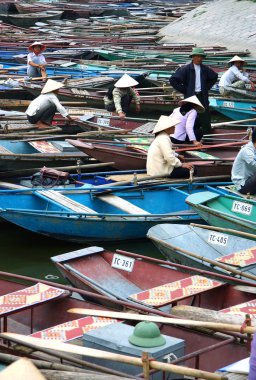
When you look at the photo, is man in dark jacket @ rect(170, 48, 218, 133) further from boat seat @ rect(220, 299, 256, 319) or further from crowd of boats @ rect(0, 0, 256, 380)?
boat seat @ rect(220, 299, 256, 319)

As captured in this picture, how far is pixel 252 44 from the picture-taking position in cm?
2598

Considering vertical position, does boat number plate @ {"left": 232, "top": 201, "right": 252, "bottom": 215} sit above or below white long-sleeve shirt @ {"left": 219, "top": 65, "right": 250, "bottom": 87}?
below

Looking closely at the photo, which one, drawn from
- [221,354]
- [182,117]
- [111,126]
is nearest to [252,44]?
[111,126]

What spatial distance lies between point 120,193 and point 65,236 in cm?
98

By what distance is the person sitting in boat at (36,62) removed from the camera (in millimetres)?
19703

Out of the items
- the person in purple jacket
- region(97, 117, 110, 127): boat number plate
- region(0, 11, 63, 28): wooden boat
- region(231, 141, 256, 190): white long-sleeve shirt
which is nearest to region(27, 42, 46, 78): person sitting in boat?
region(97, 117, 110, 127): boat number plate

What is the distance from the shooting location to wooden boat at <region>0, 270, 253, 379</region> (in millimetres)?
6887

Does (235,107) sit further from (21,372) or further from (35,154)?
(21,372)

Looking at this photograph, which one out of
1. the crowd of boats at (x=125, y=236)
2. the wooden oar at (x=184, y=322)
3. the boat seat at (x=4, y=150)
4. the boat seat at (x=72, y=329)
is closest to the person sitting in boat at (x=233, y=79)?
the crowd of boats at (x=125, y=236)

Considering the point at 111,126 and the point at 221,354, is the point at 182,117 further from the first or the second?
the point at 221,354

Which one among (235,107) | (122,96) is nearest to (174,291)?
(122,96)

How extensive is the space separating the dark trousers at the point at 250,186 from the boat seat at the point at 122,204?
1217 mm

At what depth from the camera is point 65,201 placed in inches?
441

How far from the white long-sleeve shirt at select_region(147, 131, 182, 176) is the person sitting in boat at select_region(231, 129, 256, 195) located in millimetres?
860
